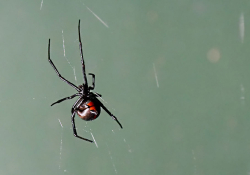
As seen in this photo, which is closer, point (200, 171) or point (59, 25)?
point (59, 25)

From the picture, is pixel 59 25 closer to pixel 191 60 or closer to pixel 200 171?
pixel 191 60

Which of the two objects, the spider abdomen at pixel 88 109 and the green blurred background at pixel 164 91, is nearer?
the spider abdomen at pixel 88 109

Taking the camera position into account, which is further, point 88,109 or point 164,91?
point 164,91

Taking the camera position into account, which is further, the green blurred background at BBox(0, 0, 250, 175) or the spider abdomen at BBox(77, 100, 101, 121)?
the green blurred background at BBox(0, 0, 250, 175)

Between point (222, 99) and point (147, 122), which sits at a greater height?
point (222, 99)

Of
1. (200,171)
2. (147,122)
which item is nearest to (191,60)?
(147,122)

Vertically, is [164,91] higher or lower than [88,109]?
lower

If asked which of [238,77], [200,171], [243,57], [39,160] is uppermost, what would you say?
[243,57]
